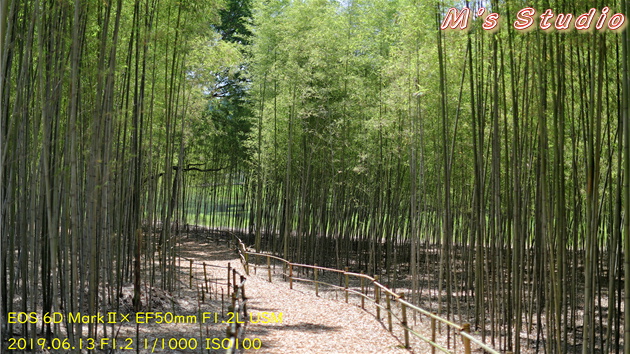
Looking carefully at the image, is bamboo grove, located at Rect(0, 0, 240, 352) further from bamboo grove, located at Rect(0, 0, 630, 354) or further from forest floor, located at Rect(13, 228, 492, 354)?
forest floor, located at Rect(13, 228, 492, 354)

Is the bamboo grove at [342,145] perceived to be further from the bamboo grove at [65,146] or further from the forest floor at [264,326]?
the forest floor at [264,326]

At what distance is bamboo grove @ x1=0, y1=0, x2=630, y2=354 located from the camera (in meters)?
3.65

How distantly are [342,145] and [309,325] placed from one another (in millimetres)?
5383

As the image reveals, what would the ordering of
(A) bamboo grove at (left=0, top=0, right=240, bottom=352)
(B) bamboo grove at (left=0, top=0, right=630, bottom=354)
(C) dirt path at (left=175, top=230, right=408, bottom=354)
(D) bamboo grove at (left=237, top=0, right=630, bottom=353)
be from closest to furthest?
(A) bamboo grove at (left=0, top=0, right=240, bottom=352), (B) bamboo grove at (left=0, top=0, right=630, bottom=354), (C) dirt path at (left=175, top=230, right=408, bottom=354), (D) bamboo grove at (left=237, top=0, right=630, bottom=353)

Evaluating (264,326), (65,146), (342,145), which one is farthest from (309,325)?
(342,145)

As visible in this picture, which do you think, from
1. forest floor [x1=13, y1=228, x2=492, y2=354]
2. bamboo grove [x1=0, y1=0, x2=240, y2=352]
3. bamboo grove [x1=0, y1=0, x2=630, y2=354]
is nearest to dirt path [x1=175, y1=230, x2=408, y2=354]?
forest floor [x1=13, y1=228, x2=492, y2=354]

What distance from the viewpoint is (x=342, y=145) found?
11.7m

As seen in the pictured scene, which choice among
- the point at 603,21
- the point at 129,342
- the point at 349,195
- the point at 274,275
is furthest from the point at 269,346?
the point at 349,195

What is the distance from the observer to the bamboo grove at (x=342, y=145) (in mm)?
3652

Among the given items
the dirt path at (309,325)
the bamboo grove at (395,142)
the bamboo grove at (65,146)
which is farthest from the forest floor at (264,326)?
the bamboo grove at (395,142)

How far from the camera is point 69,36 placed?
387cm

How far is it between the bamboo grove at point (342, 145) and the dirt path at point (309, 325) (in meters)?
0.92

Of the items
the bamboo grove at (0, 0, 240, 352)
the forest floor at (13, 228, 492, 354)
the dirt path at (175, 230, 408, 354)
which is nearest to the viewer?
the bamboo grove at (0, 0, 240, 352)

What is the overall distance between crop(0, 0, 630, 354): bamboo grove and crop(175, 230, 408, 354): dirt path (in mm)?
921
